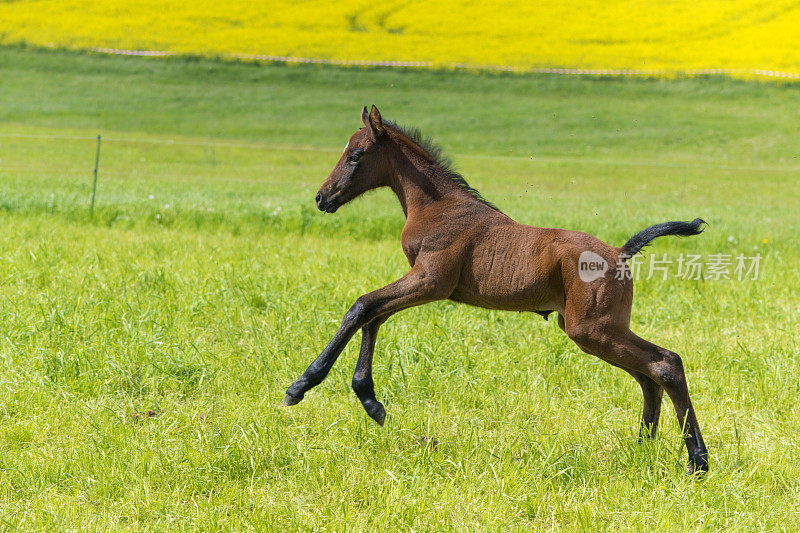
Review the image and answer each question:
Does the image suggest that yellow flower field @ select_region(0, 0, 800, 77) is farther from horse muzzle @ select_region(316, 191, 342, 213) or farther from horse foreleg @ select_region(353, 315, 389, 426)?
horse foreleg @ select_region(353, 315, 389, 426)

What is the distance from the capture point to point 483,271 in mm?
3939

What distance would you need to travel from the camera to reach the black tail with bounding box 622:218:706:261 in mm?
3945

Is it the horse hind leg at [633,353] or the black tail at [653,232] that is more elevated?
the black tail at [653,232]

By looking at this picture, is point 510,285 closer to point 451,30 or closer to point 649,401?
point 649,401

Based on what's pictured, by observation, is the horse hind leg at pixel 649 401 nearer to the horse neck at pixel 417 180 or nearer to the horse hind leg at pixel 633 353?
the horse hind leg at pixel 633 353

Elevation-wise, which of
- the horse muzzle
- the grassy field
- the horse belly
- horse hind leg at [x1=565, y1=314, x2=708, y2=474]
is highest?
the horse muzzle

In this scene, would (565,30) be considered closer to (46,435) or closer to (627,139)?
(627,139)

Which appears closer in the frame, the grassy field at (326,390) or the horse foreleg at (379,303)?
the grassy field at (326,390)

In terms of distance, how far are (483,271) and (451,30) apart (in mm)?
42502

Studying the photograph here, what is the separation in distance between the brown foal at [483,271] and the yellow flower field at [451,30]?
1503 inches

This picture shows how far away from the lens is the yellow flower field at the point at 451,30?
40062 millimetres

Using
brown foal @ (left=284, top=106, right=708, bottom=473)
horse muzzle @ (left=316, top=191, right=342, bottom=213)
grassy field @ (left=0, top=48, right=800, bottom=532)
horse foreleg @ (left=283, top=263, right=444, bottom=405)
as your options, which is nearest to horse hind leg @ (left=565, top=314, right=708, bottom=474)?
brown foal @ (left=284, top=106, right=708, bottom=473)

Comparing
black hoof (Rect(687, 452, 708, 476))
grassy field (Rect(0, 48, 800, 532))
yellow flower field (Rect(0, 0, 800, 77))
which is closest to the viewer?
grassy field (Rect(0, 48, 800, 532))

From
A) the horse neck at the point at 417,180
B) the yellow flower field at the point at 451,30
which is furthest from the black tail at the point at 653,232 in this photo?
the yellow flower field at the point at 451,30
